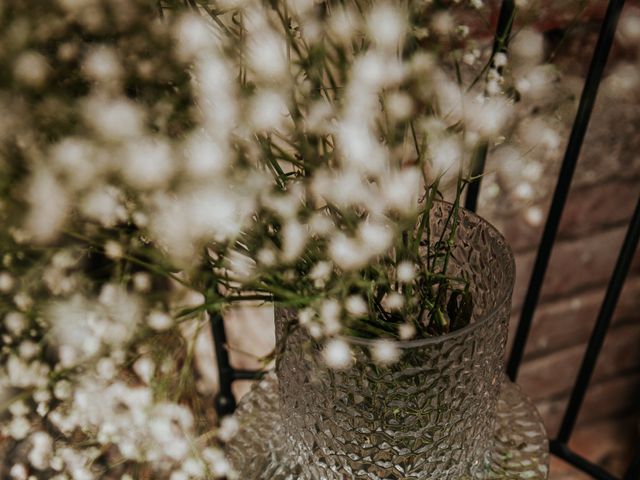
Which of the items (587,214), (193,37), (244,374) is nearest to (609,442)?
(587,214)

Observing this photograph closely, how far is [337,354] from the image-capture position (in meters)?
0.39

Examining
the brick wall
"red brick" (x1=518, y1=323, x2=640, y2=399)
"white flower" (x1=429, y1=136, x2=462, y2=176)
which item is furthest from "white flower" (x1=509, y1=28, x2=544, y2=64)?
"red brick" (x1=518, y1=323, x2=640, y2=399)

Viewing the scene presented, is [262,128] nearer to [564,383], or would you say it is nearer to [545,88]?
[545,88]

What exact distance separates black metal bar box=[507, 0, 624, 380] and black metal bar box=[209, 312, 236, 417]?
0.30 metres

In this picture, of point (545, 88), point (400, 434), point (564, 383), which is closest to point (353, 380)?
point (400, 434)

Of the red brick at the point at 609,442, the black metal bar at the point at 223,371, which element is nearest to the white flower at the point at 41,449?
the black metal bar at the point at 223,371

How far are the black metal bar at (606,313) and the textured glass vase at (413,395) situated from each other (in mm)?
161

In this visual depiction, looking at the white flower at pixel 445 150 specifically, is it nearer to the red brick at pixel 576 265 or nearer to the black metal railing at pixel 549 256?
the black metal railing at pixel 549 256

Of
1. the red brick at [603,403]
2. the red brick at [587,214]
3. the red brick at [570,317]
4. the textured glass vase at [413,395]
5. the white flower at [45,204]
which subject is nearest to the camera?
the white flower at [45,204]

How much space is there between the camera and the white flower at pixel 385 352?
392 millimetres

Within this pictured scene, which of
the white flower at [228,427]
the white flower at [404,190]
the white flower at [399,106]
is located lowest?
the white flower at [228,427]

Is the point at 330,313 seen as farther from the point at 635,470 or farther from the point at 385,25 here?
the point at 635,470

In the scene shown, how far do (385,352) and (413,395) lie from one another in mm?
55

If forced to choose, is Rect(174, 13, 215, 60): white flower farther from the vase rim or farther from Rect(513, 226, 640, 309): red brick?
Rect(513, 226, 640, 309): red brick
